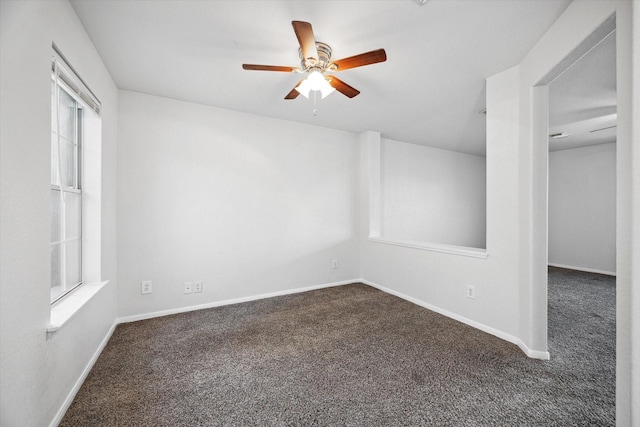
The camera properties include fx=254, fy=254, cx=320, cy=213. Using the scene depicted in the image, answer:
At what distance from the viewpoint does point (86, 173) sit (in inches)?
84.5

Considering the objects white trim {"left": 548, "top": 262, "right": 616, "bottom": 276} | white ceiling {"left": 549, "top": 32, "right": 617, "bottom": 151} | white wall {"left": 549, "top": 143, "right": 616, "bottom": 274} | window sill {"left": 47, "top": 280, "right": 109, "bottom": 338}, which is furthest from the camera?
white wall {"left": 549, "top": 143, "right": 616, "bottom": 274}

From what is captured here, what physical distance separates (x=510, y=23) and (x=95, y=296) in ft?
12.0

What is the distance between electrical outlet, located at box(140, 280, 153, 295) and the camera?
9.15 feet

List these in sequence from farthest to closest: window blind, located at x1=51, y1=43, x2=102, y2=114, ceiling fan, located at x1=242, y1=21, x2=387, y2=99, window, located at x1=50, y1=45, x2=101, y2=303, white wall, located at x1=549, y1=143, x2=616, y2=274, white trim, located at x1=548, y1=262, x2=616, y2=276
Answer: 1. white wall, located at x1=549, y1=143, x2=616, y2=274
2. white trim, located at x1=548, y1=262, x2=616, y2=276
3. window, located at x1=50, y1=45, x2=101, y2=303
4. ceiling fan, located at x1=242, y1=21, x2=387, y2=99
5. window blind, located at x1=51, y1=43, x2=102, y2=114

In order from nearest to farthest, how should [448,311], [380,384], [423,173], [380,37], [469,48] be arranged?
[380,384] → [380,37] → [469,48] → [448,311] → [423,173]

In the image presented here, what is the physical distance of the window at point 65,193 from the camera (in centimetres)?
171

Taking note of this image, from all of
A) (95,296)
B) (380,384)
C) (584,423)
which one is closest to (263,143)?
(95,296)

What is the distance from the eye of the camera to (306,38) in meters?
1.59

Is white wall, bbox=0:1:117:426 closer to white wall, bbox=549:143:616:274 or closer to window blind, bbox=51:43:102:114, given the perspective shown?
window blind, bbox=51:43:102:114

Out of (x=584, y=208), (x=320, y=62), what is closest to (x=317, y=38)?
(x=320, y=62)

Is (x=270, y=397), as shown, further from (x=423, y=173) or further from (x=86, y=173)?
(x=423, y=173)

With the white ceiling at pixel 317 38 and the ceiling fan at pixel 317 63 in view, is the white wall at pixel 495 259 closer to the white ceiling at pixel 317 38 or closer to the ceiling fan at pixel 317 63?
the white ceiling at pixel 317 38

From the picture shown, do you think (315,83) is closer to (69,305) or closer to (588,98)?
(69,305)

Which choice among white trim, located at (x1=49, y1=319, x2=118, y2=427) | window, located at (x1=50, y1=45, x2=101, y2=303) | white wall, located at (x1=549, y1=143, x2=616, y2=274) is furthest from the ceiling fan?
white wall, located at (x1=549, y1=143, x2=616, y2=274)
